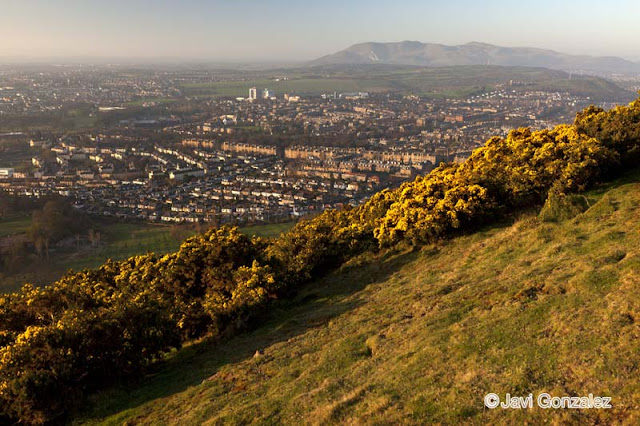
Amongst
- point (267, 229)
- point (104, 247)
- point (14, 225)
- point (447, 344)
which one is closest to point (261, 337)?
point (447, 344)

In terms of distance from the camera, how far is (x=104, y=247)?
43719 mm

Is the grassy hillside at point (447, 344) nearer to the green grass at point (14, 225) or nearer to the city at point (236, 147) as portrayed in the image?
the city at point (236, 147)

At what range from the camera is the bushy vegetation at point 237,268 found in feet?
42.1

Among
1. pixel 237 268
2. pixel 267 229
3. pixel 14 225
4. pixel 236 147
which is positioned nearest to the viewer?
pixel 237 268

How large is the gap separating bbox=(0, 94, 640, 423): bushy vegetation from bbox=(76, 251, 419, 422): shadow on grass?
53cm

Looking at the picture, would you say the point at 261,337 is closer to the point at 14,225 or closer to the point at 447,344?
the point at 447,344

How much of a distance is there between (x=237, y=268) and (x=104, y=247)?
98.1 ft

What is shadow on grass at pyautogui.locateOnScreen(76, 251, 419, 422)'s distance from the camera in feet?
40.9

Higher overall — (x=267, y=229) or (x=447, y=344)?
(x=447, y=344)

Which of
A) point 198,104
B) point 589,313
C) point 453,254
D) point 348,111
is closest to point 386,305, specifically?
point 453,254

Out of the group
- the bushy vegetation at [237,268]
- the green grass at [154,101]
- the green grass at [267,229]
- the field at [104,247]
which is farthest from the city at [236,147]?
the bushy vegetation at [237,268]

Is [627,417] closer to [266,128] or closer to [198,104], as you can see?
[266,128]

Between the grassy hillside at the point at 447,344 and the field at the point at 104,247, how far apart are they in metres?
26.8

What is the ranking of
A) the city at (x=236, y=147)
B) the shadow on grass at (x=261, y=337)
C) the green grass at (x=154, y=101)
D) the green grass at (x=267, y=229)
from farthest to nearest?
the green grass at (x=154, y=101) < the city at (x=236, y=147) < the green grass at (x=267, y=229) < the shadow on grass at (x=261, y=337)
